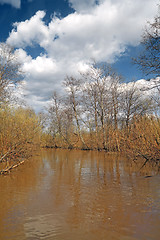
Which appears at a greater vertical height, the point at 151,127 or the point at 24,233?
the point at 151,127

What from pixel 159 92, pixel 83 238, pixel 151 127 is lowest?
pixel 83 238

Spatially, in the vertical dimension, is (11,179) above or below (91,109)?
below

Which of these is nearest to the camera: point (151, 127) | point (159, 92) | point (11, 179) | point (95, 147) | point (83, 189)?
point (83, 189)

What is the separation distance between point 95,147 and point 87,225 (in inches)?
636

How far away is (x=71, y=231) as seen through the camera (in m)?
2.69

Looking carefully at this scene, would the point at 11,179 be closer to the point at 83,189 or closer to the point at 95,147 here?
the point at 83,189

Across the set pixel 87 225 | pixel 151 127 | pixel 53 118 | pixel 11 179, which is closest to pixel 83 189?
pixel 87 225

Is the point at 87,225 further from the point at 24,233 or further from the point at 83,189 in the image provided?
the point at 83,189

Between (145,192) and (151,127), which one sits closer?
(145,192)

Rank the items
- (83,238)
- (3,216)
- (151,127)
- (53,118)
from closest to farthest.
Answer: (83,238)
(3,216)
(151,127)
(53,118)

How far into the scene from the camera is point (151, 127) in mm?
8305

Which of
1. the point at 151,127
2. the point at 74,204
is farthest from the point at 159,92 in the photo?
the point at 74,204

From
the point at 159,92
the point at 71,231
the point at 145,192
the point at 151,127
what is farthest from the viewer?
the point at 159,92

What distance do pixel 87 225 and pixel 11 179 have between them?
4.03m
